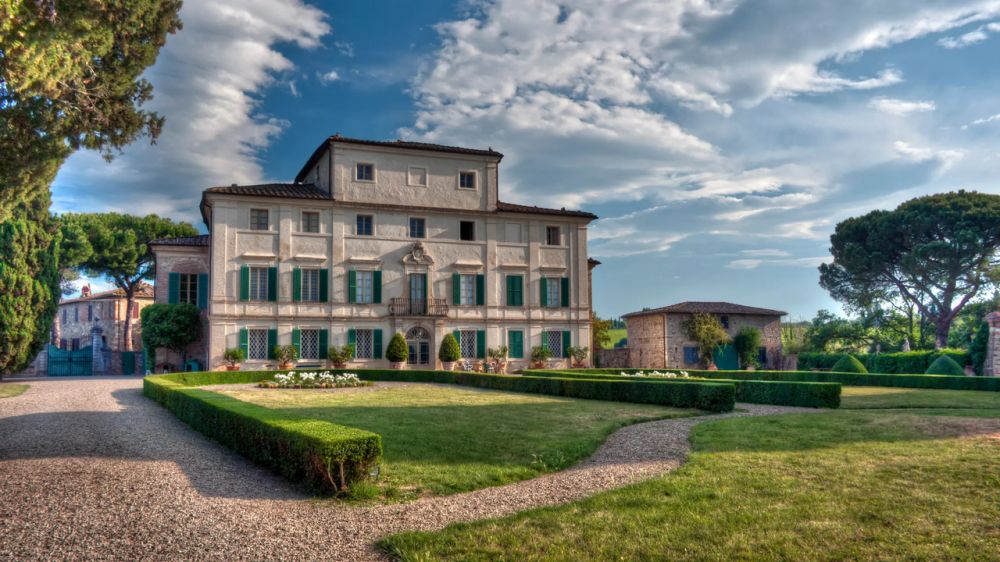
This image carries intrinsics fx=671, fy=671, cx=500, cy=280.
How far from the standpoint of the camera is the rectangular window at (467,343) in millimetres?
32375

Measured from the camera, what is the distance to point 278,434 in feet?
26.5

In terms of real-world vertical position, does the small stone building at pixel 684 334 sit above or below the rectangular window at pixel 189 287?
below

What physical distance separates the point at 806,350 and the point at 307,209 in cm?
3397

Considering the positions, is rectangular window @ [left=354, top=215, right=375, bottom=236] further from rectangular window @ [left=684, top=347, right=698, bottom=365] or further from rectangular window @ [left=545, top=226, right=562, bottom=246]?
rectangular window @ [left=684, top=347, right=698, bottom=365]

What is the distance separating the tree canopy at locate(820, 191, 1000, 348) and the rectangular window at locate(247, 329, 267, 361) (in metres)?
37.3

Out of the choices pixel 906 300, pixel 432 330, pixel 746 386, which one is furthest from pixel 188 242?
pixel 906 300

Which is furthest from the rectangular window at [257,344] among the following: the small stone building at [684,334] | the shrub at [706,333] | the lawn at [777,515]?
the lawn at [777,515]

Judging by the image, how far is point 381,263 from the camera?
31.4 m

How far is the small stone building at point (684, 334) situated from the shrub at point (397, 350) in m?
15.4

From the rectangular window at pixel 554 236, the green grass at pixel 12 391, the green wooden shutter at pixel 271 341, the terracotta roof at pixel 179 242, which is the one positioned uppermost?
the rectangular window at pixel 554 236

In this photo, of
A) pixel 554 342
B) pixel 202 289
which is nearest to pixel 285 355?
pixel 202 289

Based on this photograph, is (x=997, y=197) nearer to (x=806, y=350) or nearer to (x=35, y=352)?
(x=806, y=350)

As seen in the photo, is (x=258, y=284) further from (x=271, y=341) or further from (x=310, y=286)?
(x=271, y=341)

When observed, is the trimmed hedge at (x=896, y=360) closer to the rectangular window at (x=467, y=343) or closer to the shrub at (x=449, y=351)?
the rectangular window at (x=467, y=343)
